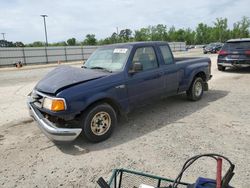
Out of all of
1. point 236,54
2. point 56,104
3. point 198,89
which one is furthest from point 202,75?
point 236,54

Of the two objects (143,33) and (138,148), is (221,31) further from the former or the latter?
(138,148)

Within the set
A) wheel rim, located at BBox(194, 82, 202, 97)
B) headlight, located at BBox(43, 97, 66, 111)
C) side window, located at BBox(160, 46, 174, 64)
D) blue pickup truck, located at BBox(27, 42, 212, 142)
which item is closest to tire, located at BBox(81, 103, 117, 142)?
blue pickup truck, located at BBox(27, 42, 212, 142)

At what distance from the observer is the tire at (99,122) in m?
4.16

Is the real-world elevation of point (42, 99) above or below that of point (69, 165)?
above

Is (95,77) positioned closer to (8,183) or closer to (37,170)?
(37,170)

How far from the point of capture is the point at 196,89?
22.8ft

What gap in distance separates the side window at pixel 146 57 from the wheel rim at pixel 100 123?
1335 mm

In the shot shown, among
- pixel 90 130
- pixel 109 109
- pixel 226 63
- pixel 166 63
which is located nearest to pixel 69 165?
pixel 90 130

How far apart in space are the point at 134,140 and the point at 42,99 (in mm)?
1825

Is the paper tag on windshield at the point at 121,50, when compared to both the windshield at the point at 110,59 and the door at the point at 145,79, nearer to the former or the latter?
the windshield at the point at 110,59

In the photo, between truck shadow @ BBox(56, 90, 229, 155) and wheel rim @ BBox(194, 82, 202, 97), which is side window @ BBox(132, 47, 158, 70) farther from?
wheel rim @ BBox(194, 82, 202, 97)

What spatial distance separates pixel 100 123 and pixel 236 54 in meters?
9.84

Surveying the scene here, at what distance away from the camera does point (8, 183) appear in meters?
3.22

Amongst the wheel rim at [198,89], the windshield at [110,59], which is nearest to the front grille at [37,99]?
the windshield at [110,59]
